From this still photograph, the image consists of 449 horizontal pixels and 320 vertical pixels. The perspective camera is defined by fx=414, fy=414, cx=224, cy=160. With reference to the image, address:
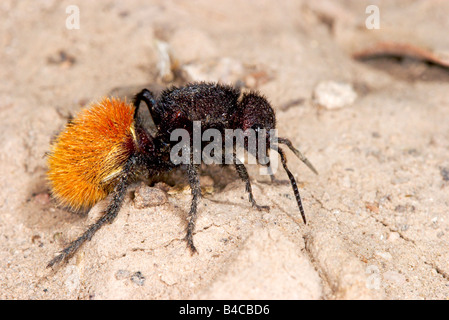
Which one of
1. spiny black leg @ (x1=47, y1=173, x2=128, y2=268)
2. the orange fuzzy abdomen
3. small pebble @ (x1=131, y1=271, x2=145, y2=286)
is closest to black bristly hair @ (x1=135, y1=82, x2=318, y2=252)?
the orange fuzzy abdomen

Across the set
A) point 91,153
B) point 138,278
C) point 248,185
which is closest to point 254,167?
point 248,185

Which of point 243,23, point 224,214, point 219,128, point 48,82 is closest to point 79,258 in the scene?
point 224,214

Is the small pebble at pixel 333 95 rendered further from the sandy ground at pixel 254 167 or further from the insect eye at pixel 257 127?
the insect eye at pixel 257 127

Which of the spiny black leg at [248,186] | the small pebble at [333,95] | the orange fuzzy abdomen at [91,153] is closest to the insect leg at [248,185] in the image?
the spiny black leg at [248,186]

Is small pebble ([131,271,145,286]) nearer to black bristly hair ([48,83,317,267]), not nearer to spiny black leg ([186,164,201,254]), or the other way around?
spiny black leg ([186,164,201,254])

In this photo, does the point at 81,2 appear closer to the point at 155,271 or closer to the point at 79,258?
the point at 79,258

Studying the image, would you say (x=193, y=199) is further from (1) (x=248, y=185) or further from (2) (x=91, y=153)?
(2) (x=91, y=153)
